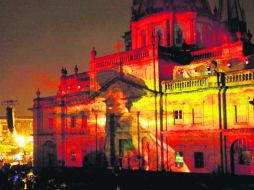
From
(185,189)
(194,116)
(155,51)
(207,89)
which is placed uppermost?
(155,51)

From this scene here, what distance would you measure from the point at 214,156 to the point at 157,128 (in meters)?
5.97

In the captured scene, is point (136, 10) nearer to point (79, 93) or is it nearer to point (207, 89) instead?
point (79, 93)

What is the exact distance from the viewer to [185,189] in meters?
23.9

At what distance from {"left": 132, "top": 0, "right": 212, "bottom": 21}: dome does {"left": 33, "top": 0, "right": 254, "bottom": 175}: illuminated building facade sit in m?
0.12

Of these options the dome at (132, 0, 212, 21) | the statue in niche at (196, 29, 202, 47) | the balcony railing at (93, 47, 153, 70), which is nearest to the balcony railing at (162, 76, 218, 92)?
the balcony railing at (93, 47, 153, 70)

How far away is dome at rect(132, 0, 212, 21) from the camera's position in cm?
4358

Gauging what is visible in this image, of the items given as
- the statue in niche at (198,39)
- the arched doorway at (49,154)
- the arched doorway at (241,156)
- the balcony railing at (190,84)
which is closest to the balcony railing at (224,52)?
the balcony railing at (190,84)

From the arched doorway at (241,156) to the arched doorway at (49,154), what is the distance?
76.3ft

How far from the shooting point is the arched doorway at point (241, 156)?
29969mm

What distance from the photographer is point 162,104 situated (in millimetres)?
35219

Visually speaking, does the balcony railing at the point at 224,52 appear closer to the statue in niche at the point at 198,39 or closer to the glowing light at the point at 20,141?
the statue in niche at the point at 198,39

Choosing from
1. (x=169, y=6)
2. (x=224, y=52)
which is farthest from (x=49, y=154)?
(x=224, y=52)

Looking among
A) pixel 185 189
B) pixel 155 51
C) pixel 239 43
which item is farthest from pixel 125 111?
pixel 185 189

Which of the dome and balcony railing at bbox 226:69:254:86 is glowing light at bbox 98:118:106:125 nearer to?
the dome
